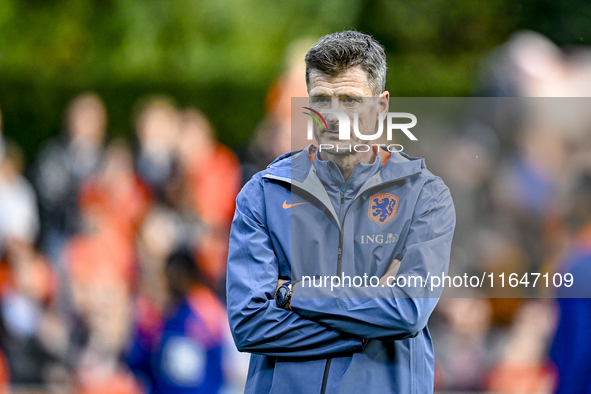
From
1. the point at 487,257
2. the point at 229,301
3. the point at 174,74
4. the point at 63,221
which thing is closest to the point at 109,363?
the point at 63,221

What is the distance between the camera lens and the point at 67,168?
5.45 meters

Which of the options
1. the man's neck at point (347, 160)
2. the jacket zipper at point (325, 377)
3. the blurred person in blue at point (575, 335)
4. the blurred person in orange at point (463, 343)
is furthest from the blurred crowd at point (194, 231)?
the jacket zipper at point (325, 377)

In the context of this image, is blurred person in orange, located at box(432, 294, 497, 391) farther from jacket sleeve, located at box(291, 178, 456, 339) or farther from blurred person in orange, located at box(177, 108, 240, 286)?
jacket sleeve, located at box(291, 178, 456, 339)

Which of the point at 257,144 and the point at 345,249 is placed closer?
the point at 345,249

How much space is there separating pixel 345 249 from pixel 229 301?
1.29 ft

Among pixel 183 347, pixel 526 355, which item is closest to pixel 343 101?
pixel 183 347

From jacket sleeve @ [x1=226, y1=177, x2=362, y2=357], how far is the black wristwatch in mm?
18

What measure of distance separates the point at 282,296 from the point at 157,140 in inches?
150

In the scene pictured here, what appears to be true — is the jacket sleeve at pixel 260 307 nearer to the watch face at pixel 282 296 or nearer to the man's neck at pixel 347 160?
the watch face at pixel 282 296

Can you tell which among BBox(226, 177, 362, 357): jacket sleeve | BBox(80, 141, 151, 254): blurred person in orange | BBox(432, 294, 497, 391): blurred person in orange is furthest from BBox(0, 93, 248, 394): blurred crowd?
BBox(226, 177, 362, 357): jacket sleeve

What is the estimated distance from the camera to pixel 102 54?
6.14 metres

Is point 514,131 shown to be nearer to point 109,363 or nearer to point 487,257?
point 487,257

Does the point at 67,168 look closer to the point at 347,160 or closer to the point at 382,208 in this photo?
the point at 347,160

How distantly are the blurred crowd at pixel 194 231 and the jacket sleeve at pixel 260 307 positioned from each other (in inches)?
81.7
